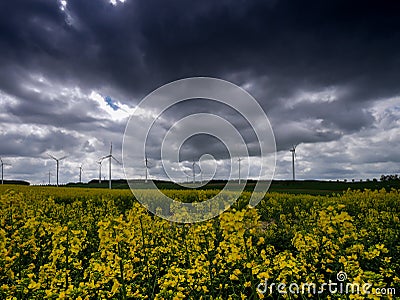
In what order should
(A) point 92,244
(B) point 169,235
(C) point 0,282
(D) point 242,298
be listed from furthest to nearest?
1. (A) point 92,244
2. (B) point 169,235
3. (C) point 0,282
4. (D) point 242,298

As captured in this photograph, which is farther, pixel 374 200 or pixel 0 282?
pixel 374 200

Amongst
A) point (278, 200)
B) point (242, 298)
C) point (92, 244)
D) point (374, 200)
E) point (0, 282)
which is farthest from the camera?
point (278, 200)

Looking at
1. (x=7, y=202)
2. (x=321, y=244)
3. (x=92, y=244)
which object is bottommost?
(x=92, y=244)

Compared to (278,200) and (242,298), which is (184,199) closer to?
(278,200)

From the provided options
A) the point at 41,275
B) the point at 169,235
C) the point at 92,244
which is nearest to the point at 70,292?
the point at 41,275

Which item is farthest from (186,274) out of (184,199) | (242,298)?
(184,199)

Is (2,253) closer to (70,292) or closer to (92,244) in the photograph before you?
(70,292)

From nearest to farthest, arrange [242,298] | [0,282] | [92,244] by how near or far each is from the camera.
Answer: [242,298] < [0,282] < [92,244]

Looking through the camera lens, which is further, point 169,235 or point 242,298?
point 169,235

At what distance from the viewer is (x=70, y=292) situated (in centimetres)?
311

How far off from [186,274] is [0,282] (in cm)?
267

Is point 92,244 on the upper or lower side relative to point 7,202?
lower

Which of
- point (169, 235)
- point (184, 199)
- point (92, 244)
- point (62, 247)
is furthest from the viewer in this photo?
point (184, 199)

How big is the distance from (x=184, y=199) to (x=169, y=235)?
1175 centimetres
